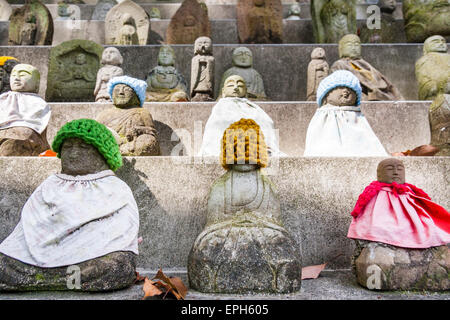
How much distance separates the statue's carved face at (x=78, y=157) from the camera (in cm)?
344

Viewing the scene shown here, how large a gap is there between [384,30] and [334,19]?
1.67 metres

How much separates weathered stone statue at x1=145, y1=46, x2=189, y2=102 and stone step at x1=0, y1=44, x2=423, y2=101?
2.56ft

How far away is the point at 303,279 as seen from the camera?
342 centimetres

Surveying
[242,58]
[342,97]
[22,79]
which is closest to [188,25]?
[242,58]

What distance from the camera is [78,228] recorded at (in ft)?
10.5

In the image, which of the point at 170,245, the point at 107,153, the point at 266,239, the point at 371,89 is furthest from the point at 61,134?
the point at 371,89

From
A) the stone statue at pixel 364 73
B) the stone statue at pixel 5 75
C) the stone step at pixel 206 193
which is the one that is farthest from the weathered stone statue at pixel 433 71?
the stone statue at pixel 5 75

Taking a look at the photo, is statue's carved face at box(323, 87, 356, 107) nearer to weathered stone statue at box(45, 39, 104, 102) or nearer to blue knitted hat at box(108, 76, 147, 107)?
blue knitted hat at box(108, 76, 147, 107)

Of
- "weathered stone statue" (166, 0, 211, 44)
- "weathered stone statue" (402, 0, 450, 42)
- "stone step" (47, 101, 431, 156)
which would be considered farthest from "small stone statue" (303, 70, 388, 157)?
"weathered stone statue" (402, 0, 450, 42)

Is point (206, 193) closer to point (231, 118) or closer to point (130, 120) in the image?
point (231, 118)

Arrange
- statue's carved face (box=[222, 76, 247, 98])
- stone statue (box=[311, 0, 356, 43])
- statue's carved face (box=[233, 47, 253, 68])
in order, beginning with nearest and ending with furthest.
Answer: statue's carved face (box=[222, 76, 247, 98]) < statue's carved face (box=[233, 47, 253, 68]) < stone statue (box=[311, 0, 356, 43])

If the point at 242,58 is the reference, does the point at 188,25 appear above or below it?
above

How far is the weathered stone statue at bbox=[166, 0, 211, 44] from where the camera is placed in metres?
9.41

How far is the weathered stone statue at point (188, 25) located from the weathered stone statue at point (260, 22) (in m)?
0.79
